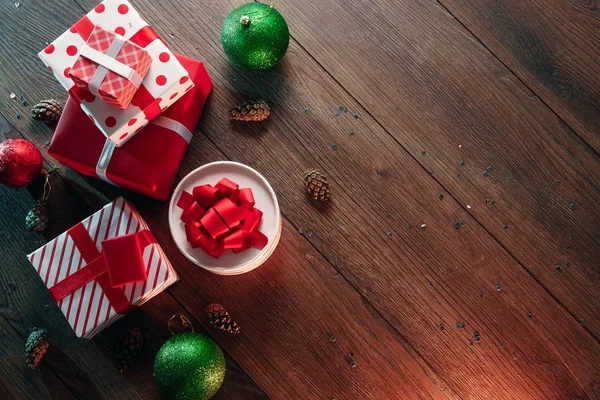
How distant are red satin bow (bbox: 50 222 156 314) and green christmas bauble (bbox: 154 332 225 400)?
0.14m

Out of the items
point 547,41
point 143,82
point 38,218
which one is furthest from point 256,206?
point 547,41

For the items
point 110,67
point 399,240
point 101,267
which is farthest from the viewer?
point 399,240

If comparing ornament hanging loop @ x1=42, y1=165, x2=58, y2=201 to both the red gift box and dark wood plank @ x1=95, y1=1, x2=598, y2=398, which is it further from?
dark wood plank @ x1=95, y1=1, x2=598, y2=398

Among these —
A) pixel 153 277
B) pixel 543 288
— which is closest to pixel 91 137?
pixel 153 277

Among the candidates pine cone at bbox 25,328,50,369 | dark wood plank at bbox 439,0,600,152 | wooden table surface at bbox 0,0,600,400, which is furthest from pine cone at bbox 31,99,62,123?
dark wood plank at bbox 439,0,600,152

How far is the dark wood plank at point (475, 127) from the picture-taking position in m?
1.11

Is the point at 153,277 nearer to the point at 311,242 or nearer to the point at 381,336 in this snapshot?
the point at 311,242

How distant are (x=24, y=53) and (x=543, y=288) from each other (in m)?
1.25

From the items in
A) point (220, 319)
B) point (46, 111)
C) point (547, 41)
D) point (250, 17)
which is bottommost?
point (220, 319)

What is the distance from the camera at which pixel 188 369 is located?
924 millimetres

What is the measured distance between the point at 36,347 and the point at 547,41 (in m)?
1.27

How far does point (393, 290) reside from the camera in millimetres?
1098

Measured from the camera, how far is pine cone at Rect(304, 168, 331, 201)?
1.09 metres

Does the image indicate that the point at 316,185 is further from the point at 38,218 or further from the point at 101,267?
the point at 38,218
